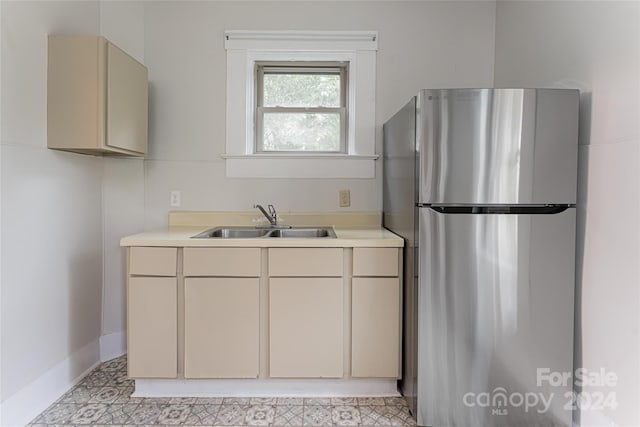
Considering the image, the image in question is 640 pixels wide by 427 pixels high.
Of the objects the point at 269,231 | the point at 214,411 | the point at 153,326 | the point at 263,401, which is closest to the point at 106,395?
the point at 153,326

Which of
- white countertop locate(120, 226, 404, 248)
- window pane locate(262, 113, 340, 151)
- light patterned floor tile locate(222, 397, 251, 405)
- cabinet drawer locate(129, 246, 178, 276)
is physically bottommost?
light patterned floor tile locate(222, 397, 251, 405)

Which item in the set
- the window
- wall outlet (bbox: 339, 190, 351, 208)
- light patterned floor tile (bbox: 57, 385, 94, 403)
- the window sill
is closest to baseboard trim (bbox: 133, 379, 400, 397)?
light patterned floor tile (bbox: 57, 385, 94, 403)

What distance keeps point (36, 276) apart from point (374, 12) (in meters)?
2.44

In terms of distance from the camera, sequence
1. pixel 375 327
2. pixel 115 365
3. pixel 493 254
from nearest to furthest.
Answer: pixel 493 254
pixel 375 327
pixel 115 365

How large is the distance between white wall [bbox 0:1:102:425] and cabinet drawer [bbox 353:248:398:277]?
1.52 metres

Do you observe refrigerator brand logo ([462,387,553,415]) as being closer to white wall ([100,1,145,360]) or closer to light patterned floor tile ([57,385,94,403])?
light patterned floor tile ([57,385,94,403])

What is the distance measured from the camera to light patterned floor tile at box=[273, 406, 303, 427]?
191 cm

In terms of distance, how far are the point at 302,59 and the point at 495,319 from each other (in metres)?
1.93

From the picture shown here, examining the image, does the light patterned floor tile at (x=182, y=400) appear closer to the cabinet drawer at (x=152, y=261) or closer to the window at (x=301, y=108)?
the cabinet drawer at (x=152, y=261)

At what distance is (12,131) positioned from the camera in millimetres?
1798

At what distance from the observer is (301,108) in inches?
110

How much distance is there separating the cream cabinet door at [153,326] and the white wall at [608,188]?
1.88m

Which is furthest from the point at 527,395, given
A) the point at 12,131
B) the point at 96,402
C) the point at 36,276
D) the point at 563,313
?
the point at 12,131

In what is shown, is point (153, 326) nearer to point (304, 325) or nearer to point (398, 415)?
point (304, 325)
